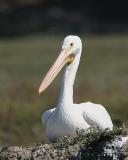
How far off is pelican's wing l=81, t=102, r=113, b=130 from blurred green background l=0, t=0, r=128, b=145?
0.32 metres

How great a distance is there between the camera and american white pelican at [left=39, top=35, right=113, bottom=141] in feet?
35.9

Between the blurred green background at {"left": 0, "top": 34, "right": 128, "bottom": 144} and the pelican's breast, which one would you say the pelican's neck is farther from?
the blurred green background at {"left": 0, "top": 34, "right": 128, "bottom": 144}

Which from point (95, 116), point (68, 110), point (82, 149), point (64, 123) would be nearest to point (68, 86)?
point (95, 116)

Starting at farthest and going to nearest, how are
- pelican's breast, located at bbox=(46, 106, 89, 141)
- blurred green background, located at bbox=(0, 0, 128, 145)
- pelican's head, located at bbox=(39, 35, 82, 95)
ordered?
blurred green background, located at bbox=(0, 0, 128, 145) < pelican's head, located at bbox=(39, 35, 82, 95) < pelican's breast, located at bbox=(46, 106, 89, 141)

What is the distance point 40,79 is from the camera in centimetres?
2761

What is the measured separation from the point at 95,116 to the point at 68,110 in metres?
0.44

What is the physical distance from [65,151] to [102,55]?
26.2 m

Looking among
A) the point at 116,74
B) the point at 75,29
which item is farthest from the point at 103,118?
the point at 75,29

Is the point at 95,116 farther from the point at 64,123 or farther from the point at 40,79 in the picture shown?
the point at 40,79

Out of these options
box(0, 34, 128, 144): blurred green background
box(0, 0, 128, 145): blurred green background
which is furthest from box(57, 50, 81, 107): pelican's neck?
box(0, 34, 128, 144): blurred green background

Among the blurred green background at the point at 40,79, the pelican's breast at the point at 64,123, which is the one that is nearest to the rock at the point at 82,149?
the pelican's breast at the point at 64,123

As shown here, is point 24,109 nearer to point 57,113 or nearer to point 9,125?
point 9,125

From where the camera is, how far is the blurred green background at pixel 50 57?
17328 millimetres

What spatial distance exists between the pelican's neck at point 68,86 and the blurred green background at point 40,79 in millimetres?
3740
